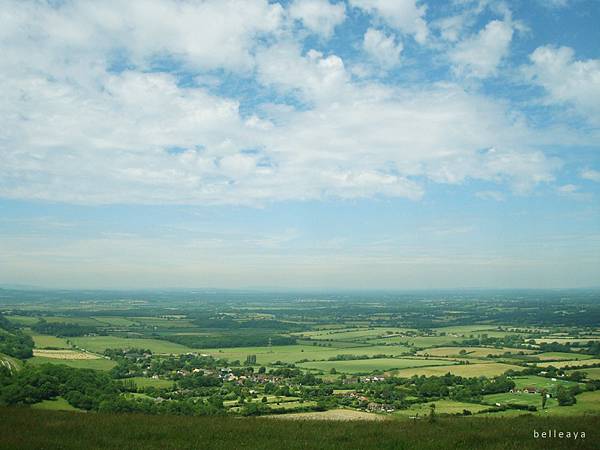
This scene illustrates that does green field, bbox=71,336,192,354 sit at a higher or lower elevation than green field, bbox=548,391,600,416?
lower

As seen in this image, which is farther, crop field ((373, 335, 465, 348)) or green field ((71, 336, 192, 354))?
crop field ((373, 335, 465, 348))

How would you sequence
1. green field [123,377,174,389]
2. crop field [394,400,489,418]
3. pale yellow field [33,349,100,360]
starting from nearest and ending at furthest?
crop field [394,400,489,418] < green field [123,377,174,389] < pale yellow field [33,349,100,360]

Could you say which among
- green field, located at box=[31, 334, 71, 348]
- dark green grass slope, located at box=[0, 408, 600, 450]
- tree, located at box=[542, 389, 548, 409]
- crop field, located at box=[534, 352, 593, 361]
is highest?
dark green grass slope, located at box=[0, 408, 600, 450]

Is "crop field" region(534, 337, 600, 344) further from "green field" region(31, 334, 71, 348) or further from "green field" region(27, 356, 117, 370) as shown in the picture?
"green field" region(31, 334, 71, 348)

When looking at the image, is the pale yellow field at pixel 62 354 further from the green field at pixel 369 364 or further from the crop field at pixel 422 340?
the crop field at pixel 422 340

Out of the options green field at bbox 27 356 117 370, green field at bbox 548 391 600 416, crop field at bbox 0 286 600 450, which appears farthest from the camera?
green field at bbox 27 356 117 370

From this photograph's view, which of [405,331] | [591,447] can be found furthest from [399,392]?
[405,331]

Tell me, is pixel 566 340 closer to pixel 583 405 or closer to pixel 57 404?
pixel 583 405

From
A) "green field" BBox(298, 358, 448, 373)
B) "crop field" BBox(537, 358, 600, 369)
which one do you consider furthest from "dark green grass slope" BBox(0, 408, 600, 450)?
"crop field" BBox(537, 358, 600, 369)
